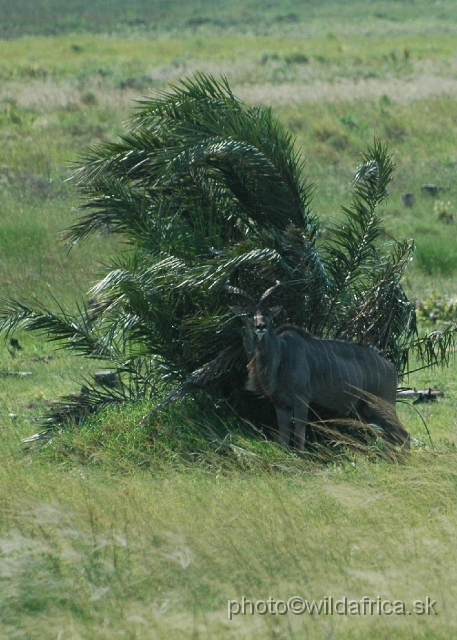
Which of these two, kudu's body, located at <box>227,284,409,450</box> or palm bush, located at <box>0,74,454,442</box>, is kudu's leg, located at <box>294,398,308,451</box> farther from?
palm bush, located at <box>0,74,454,442</box>

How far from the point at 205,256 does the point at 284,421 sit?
5.39 feet

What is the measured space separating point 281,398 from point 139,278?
1621mm

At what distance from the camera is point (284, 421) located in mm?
9547

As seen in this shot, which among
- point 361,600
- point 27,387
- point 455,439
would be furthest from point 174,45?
point 361,600

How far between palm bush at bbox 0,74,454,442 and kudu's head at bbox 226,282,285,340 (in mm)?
410

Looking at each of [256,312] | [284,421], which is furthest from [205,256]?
[284,421]

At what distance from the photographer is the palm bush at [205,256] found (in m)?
9.84

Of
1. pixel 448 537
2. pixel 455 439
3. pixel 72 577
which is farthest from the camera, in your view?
pixel 455 439

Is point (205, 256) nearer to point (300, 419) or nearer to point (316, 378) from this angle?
point (316, 378)

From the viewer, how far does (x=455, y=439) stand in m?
9.29

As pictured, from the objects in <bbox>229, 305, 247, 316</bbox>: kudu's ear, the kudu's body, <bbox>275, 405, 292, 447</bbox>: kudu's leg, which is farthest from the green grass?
<bbox>229, 305, 247, 316</bbox>: kudu's ear

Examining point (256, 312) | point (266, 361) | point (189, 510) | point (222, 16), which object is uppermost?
point (222, 16)

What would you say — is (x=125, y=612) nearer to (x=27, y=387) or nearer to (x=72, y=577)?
(x=72, y=577)

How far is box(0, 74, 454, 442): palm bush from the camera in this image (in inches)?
388
